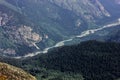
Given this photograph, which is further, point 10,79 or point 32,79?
point 32,79

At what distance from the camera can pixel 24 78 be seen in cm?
13275

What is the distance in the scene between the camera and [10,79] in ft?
416

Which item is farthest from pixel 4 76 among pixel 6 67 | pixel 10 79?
pixel 6 67

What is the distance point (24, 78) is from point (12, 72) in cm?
460

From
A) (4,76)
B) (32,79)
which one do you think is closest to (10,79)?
A: (4,76)

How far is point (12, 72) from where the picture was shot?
440 feet

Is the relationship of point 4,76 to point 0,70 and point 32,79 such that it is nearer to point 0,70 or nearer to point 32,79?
point 0,70

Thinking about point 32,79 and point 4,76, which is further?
point 32,79

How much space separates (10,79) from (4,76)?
80.0 inches

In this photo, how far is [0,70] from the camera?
13038 cm

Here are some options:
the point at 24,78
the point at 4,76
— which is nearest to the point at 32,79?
the point at 24,78

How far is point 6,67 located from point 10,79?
40.1 feet

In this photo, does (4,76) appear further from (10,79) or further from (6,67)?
(6,67)

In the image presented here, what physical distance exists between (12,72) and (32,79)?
284 inches
